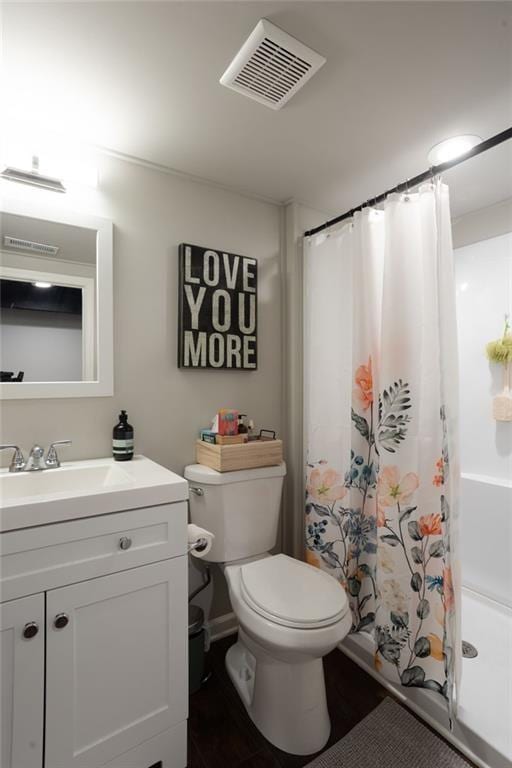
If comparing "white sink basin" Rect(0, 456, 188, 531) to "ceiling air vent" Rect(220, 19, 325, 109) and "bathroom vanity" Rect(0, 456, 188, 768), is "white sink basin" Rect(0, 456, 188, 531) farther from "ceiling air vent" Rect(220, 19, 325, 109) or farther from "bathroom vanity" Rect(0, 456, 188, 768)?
"ceiling air vent" Rect(220, 19, 325, 109)

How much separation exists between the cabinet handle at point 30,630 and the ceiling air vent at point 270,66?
1682 mm

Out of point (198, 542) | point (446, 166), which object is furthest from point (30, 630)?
point (446, 166)

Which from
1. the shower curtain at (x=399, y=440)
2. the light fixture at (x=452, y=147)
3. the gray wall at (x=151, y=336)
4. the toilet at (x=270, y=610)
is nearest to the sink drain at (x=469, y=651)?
the shower curtain at (x=399, y=440)

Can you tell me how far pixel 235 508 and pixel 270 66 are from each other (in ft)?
5.27

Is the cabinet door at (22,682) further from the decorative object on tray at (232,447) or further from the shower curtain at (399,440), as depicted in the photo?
the shower curtain at (399,440)

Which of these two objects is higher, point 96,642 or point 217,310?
point 217,310

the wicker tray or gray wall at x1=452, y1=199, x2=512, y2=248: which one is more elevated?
gray wall at x1=452, y1=199, x2=512, y2=248

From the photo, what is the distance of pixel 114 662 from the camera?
1.05 m

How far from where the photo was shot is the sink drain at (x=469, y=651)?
1619 mm

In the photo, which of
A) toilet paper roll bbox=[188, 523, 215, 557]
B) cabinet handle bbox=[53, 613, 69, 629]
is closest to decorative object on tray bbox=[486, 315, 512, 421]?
toilet paper roll bbox=[188, 523, 215, 557]

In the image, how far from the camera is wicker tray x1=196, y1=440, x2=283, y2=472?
62.6 inches

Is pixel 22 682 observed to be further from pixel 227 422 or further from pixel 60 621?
pixel 227 422

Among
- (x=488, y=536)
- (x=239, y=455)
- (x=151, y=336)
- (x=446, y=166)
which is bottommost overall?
(x=488, y=536)

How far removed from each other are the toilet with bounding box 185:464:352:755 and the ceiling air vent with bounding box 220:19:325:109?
1.42 metres
